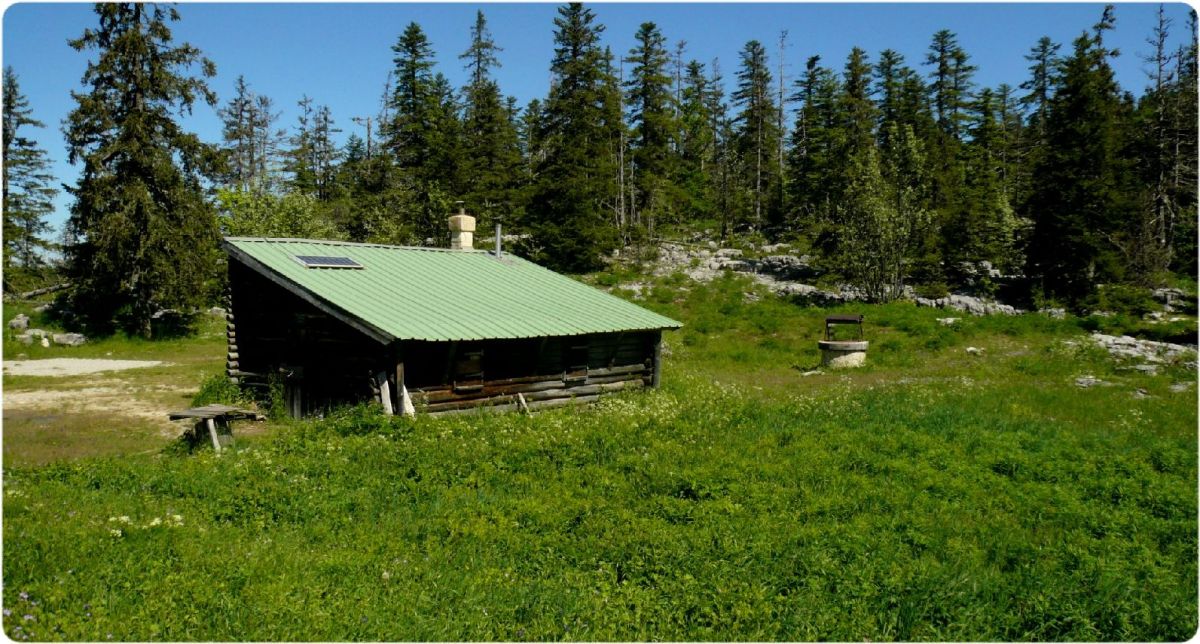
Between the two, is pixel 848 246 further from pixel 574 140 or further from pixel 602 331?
pixel 602 331

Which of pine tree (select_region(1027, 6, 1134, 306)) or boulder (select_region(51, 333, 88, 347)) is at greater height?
pine tree (select_region(1027, 6, 1134, 306))

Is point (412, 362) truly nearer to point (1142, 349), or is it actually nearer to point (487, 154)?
point (1142, 349)

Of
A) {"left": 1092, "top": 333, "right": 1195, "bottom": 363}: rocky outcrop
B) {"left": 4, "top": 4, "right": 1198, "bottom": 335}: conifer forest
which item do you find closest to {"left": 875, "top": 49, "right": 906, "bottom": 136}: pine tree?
{"left": 4, "top": 4, "right": 1198, "bottom": 335}: conifer forest

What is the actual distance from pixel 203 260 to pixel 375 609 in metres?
32.1

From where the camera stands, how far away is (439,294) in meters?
17.6

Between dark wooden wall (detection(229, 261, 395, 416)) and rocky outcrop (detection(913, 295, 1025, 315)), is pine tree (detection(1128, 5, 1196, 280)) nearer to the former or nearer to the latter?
rocky outcrop (detection(913, 295, 1025, 315))

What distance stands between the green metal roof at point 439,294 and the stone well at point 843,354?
798cm

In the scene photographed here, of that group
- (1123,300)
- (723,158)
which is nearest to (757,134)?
(723,158)

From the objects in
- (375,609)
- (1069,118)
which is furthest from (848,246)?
(375,609)

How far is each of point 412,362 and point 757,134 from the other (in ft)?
187

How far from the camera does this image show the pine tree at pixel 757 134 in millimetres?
64269

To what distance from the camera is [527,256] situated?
45969 mm

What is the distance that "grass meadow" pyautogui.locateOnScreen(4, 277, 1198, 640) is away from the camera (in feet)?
21.5

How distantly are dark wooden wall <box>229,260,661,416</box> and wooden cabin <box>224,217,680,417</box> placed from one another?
0.03 meters
